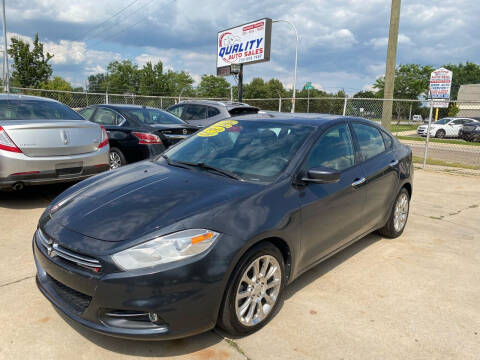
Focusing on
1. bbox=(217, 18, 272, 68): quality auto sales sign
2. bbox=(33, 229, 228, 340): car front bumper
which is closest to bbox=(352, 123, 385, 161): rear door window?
bbox=(33, 229, 228, 340): car front bumper

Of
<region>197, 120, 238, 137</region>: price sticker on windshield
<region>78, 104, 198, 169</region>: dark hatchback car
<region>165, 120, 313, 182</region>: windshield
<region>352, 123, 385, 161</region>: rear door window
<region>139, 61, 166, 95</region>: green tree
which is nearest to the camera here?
<region>165, 120, 313, 182</region>: windshield

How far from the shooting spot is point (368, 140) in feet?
13.2

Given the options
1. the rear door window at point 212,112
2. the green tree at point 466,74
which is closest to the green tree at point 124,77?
the rear door window at point 212,112

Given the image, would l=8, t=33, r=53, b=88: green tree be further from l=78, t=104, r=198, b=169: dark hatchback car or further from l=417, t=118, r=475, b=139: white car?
l=417, t=118, r=475, b=139: white car

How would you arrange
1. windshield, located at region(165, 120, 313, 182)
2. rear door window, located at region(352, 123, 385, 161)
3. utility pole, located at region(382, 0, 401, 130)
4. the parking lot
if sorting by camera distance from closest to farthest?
the parking lot, windshield, located at region(165, 120, 313, 182), rear door window, located at region(352, 123, 385, 161), utility pole, located at region(382, 0, 401, 130)

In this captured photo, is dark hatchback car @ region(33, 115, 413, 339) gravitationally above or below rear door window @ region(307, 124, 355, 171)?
below

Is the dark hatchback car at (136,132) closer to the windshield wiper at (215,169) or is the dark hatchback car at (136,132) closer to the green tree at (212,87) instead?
the windshield wiper at (215,169)

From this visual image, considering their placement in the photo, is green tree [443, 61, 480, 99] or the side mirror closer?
the side mirror

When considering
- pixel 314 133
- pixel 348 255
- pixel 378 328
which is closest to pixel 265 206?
pixel 314 133

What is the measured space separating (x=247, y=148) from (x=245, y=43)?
16333 millimetres

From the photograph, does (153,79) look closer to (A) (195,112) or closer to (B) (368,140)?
(A) (195,112)

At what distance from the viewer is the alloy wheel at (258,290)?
247 centimetres

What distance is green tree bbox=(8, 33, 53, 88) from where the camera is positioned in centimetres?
2488

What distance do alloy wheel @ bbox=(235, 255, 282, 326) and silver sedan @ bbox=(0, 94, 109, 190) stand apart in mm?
3557
